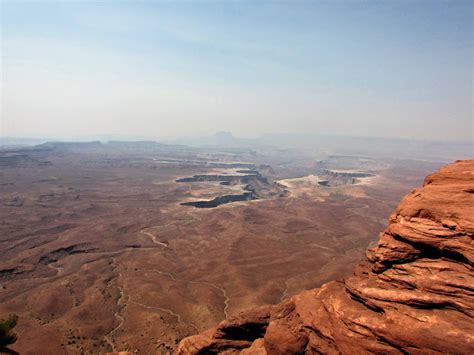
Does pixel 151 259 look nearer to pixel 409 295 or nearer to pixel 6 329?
pixel 6 329

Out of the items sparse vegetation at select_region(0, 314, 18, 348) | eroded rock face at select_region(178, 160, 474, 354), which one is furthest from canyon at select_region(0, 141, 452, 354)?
eroded rock face at select_region(178, 160, 474, 354)

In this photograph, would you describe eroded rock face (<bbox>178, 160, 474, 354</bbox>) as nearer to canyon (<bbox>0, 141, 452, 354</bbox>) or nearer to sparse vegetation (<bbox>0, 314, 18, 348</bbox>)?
canyon (<bbox>0, 141, 452, 354</bbox>)

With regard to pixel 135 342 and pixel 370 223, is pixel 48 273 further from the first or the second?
pixel 370 223

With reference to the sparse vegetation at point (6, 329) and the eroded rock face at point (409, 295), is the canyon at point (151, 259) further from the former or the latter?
the eroded rock face at point (409, 295)

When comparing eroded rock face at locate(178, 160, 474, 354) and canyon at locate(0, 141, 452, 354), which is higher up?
eroded rock face at locate(178, 160, 474, 354)

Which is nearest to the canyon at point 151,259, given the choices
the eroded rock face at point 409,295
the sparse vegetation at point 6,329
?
the sparse vegetation at point 6,329

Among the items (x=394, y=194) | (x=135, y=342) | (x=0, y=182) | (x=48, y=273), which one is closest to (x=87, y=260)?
(x=48, y=273)

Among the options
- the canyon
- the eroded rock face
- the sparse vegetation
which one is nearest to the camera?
the eroded rock face

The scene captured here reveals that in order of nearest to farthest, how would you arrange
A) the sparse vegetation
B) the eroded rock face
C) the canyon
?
the eroded rock face → the sparse vegetation → the canyon

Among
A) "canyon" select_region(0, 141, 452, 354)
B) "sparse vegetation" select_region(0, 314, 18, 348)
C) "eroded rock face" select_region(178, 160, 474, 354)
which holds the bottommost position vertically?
"canyon" select_region(0, 141, 452, 354)
